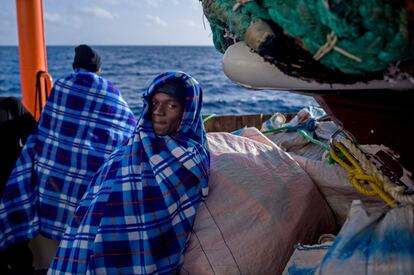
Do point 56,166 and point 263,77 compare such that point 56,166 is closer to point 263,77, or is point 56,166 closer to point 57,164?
point 57,164

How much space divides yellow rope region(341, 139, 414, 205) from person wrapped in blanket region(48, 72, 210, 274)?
65 cm

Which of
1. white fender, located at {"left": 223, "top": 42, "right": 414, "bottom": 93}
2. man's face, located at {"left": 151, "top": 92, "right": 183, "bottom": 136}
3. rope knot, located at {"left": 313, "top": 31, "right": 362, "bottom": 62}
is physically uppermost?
rope knot, located at {"left": 313, "top": 31, "right": 362, "bottom": 62}

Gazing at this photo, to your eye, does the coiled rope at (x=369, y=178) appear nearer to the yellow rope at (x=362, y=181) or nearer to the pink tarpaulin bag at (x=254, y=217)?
the yellow rope at (x=362, y=181)

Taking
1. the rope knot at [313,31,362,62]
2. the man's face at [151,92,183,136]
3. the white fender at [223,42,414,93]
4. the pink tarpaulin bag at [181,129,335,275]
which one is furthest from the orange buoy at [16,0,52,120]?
the rope knot at [313,31,362,62]

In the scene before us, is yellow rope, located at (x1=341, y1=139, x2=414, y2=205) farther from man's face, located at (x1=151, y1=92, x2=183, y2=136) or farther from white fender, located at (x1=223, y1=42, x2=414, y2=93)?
man's face, located at (x1=151, y1=92, x2=183, y2=136)

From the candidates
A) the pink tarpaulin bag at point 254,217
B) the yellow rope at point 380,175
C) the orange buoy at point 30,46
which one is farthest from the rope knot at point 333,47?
the orange buoy at point 30,46

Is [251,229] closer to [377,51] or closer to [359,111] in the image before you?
[359,111]

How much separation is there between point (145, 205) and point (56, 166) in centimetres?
106

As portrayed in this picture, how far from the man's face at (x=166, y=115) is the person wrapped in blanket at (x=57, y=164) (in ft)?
2.39

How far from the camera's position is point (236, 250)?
1.50 meters

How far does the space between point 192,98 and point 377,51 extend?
1203mm

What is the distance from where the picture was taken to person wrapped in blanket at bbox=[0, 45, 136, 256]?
243 cm

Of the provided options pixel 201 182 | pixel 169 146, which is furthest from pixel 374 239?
pixel 169 146

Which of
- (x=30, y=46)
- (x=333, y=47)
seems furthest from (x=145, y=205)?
(x=30, y=46)
